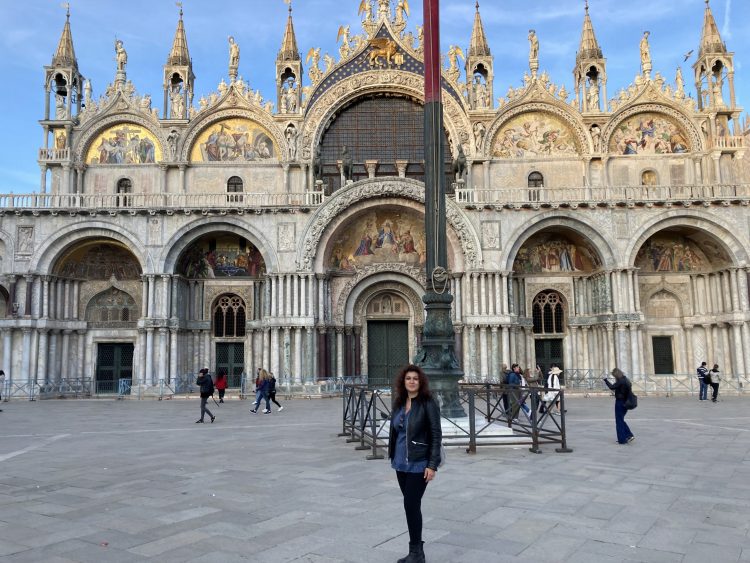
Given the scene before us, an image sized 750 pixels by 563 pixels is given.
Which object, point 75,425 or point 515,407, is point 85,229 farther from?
point 515,407

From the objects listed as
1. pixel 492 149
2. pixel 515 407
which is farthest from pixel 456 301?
pixel 515 407

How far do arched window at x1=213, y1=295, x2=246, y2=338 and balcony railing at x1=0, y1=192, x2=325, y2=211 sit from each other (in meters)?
5.15

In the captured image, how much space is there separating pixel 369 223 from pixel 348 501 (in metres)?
23.9

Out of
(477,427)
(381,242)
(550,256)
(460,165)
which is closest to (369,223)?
(381,242)

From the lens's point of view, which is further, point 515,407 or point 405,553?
point 515,407

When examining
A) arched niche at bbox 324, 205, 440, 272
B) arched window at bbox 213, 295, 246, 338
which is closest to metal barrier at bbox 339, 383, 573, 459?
arched niche at bbox 324, 205, 440, 272

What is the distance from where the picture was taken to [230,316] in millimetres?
32031

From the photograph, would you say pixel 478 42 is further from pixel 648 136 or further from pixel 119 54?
pixel 119 54

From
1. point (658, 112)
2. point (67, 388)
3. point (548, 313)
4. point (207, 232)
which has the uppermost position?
point (658, 112)

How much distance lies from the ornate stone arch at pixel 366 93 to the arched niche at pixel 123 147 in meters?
7.95

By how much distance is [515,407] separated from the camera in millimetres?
14039

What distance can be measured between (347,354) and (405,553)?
2501cm

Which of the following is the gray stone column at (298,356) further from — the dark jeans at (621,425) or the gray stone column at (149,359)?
the dark jeans at (621,425)

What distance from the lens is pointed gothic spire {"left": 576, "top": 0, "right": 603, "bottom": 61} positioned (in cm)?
3309
